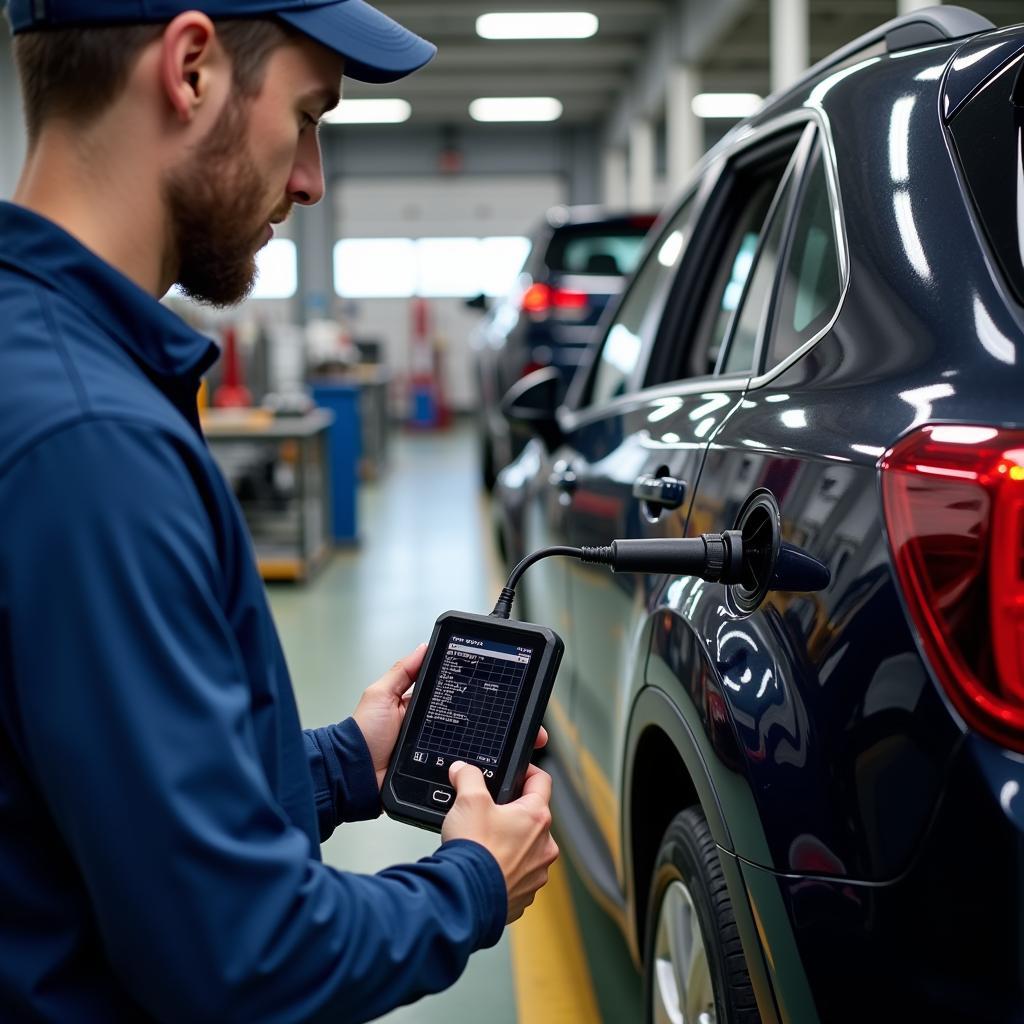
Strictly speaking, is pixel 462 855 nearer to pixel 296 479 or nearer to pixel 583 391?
pixel 583 391

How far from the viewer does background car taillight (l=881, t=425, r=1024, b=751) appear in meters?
1.13

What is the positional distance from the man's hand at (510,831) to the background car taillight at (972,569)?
15.5 inches

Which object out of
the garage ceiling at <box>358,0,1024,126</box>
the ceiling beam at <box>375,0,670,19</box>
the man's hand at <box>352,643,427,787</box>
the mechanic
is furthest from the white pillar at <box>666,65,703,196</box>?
the mechanic

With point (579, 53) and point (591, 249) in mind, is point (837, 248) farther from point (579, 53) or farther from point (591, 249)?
point (579, 53)

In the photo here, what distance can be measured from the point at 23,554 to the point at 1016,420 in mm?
851

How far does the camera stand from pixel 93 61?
0.97 meters

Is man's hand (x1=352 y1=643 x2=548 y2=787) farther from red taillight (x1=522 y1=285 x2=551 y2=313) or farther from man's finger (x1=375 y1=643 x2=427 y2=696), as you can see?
red taillight (x1=522 y1=285 x2=551 y2=313)

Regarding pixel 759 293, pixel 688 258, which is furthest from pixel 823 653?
pixel 688 258

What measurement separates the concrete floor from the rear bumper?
56.1 inches

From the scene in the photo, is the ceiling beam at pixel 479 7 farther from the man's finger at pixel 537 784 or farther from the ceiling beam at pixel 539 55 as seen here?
the man's finger at pixel 537 784

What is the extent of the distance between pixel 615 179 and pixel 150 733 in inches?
778

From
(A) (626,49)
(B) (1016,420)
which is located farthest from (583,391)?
(A) (626,49)

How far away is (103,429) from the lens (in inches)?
33.6

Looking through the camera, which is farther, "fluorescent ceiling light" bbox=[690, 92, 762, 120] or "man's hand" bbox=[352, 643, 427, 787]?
"fluorescent ceiling light" bbox=[690, 92, 762, 120]
